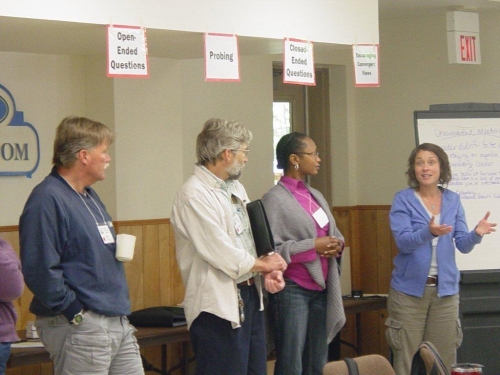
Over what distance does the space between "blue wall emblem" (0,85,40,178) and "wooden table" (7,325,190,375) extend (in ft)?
2.97

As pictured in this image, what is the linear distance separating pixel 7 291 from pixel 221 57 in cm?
161

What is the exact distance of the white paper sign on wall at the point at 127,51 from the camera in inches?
153

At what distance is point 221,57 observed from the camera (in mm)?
4281

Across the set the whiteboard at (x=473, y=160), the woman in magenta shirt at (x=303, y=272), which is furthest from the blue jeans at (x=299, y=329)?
the whiteboard at (x=473, y=160)

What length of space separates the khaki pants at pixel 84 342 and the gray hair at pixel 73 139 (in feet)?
1.86

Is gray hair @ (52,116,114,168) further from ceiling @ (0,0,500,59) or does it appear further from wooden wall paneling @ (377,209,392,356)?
wooden wall paneling @ (377,209,392,356)

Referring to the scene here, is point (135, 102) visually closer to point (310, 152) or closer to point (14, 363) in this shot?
point (310, 152)

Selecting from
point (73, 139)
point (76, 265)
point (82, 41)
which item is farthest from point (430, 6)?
point (76, 265)

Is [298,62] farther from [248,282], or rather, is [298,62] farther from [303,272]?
[248,282]

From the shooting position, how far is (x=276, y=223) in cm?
443

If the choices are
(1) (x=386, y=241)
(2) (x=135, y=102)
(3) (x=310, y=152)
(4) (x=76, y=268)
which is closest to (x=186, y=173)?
(2) (x=135, y=102)

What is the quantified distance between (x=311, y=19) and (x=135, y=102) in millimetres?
1180

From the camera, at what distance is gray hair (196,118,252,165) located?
381 centimetres

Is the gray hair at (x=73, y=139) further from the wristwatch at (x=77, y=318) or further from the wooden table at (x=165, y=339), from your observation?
the wooden table at (x=165, y=339)
